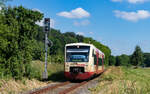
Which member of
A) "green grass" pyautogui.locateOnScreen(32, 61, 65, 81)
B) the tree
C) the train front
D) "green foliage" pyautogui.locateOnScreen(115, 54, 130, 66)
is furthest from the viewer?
"green foliage" pyautogui.locateOnScreen(115, 54, 130, 66)

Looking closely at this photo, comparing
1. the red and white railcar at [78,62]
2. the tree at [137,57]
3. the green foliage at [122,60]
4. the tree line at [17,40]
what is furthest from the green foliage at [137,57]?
the tree line at [17,40]

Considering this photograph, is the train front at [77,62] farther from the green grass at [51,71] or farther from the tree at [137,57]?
the tree at [137,57]

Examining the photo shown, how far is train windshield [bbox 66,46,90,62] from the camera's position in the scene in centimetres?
1878

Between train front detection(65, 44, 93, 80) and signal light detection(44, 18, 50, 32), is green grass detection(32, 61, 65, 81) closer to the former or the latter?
train front detection(65, 44, 93, 80)

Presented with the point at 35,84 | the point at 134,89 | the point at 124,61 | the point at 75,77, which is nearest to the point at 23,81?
the point at 35,84

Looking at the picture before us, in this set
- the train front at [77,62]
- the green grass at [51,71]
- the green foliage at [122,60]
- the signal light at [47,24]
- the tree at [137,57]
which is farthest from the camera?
the green foliage at [122,60]

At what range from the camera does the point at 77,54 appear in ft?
62.3

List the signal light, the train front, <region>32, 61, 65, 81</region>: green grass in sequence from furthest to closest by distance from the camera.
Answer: <region>32, 61, 65, 81</region>: green grass
the train front
the signal light

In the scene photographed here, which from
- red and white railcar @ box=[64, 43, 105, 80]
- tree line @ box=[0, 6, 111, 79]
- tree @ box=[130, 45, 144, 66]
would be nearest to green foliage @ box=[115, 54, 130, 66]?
tree @ box=[130, 45, 144, 66]

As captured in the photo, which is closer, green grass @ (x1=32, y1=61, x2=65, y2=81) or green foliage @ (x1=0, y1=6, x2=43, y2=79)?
green foliage @ (x1=0, y1=6, x2=43, y2=79)

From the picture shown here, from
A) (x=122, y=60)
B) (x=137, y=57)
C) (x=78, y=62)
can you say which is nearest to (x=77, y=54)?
(x=78, y=62)

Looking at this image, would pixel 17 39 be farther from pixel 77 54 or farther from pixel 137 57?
pixel 137 57

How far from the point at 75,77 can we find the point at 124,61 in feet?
528

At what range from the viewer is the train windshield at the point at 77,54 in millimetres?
18781
